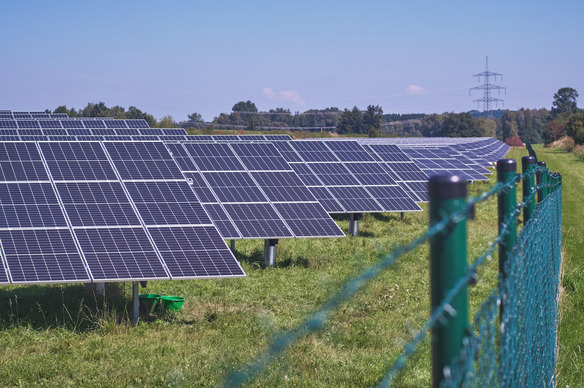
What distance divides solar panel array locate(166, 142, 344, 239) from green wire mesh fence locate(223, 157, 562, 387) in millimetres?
7151

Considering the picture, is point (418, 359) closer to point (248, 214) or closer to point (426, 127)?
point (248, 214)

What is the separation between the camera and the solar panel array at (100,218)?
8969 mm

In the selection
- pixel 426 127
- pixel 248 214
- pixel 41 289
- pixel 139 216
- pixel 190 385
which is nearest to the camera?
pixel 190 385

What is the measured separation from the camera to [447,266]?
2.01 meters

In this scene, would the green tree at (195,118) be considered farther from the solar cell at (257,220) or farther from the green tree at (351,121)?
the solar cell at (257,220)

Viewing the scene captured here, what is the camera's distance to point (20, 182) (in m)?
10.6

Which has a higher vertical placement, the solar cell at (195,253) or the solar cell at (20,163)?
the solar cell at (20,163)

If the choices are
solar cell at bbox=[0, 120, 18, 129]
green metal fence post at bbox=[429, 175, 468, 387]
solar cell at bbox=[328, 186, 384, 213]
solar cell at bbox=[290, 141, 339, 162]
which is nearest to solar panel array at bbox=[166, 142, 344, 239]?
solar cell at bbox=[328, 186, 384, 213]

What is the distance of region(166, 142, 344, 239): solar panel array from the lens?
13375 millimetres

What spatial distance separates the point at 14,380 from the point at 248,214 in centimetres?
686

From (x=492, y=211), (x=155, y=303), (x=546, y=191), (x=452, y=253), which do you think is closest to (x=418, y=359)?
(x=546, y=191)

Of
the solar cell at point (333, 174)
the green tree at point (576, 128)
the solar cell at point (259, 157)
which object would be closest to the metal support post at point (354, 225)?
the solar cell at point (333, 174)

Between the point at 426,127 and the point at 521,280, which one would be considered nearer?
the point at 521,280

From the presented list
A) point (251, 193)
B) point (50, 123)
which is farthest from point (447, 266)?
point (50, 123)
